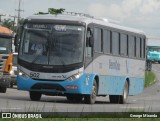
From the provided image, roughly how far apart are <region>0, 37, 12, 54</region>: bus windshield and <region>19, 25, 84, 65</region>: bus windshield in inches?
207

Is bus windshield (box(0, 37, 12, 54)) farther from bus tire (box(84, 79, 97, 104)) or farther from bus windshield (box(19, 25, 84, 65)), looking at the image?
bus tire (box(84, 79, 97, 104))

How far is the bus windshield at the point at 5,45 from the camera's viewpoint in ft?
105

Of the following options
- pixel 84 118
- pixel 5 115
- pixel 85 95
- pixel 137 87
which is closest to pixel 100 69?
pixel 85 95

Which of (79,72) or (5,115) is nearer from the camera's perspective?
(5,115)

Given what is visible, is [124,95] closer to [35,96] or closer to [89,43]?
[35,96]

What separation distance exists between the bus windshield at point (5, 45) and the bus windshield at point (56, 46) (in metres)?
5.25

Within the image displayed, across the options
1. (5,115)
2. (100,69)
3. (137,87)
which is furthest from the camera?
(137,87)

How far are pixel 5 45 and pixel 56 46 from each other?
19.7ft

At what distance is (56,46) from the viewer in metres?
26.5

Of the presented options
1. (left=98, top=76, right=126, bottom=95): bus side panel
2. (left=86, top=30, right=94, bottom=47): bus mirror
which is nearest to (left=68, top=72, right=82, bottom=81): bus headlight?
(left=86, top=30, right=94, bottom=47): bus mirror

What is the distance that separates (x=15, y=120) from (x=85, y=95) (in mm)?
12401

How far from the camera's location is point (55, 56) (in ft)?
86.8

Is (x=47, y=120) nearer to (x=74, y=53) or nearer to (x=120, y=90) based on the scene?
(x=74, y=53)

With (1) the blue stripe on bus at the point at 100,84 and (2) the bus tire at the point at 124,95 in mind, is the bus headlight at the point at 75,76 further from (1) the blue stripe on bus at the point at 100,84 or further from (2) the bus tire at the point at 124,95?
(2) the bus tire at the point at 124,95
